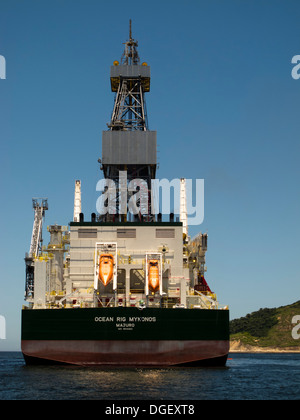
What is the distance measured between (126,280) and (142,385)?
54.2 feet

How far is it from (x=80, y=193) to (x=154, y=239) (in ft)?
63.1

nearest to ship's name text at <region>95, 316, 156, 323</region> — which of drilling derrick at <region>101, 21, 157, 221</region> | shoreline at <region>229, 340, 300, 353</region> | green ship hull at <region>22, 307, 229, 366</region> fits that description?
green ship hull at <region>22, 307, 229, 366</region>

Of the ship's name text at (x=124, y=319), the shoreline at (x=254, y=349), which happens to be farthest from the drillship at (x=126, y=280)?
the shoreline at (x=254, y=349)

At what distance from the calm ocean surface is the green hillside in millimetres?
123017

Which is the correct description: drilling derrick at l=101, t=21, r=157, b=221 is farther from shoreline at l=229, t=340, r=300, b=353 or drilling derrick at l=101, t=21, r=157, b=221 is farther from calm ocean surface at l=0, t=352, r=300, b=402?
shoreline at l=229, t=340, r=300, b=353

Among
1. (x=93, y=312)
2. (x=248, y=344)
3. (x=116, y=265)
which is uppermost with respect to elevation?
(x=116, y=265)

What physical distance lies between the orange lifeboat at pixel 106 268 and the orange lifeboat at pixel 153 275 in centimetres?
314

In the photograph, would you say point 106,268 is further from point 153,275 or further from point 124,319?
point 124,319

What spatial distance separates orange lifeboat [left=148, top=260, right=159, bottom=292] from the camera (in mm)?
49938

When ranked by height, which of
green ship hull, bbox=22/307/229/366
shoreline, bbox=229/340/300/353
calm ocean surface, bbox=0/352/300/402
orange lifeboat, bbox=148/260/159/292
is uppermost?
orange lifeboat, bbox=148/260/159/292

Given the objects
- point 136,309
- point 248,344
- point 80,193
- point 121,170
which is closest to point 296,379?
point 136,309

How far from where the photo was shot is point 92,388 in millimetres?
34344

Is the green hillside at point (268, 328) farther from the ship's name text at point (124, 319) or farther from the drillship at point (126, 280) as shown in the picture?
the ship's name text at point (124, 319)
